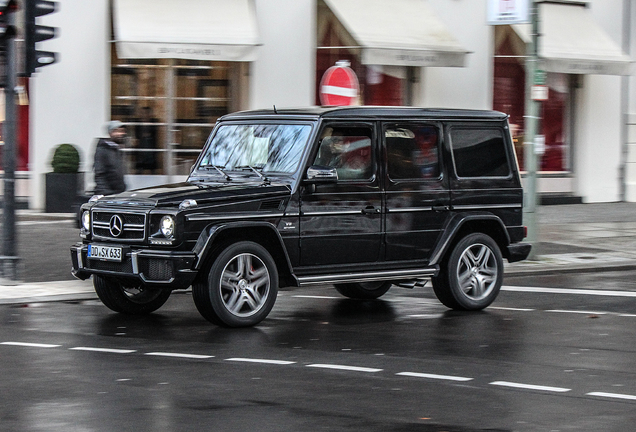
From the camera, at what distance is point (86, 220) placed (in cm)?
1027

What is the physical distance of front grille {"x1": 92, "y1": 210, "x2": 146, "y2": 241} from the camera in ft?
31.6

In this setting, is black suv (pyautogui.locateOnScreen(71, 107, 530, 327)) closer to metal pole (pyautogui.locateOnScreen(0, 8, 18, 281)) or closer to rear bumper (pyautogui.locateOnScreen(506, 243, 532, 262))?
rear bumper (pyautogui.locateOnScreen(506, 243, 532, 262))

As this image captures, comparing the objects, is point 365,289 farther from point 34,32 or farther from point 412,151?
point 34,32

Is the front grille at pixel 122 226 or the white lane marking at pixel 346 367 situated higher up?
the front grille at pixel 122 226

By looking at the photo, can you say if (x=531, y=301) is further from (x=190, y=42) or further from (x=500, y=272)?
(x=190, y=42)

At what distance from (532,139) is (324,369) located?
8.83 m

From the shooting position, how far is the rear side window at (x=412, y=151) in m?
10.8

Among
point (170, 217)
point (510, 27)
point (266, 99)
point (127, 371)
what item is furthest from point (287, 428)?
point (510, 27)

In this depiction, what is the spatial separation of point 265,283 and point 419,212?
72.5 inches

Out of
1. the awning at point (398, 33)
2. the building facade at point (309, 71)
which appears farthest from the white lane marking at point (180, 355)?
the awning at point (398, 33)

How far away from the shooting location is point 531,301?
39.4 ft

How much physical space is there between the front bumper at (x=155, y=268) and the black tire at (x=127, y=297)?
599 millimetres

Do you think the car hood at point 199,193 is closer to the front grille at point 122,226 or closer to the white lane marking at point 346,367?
the front grille at point 122,226

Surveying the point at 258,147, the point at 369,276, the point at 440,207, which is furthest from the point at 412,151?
the point at 258,147
